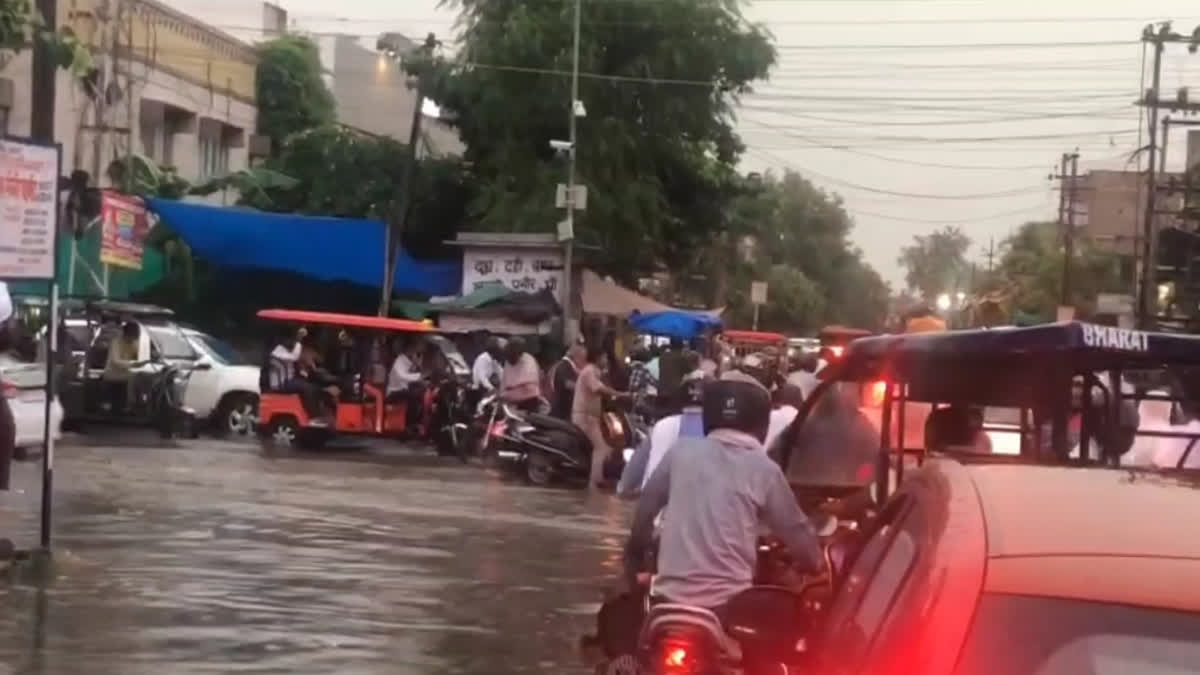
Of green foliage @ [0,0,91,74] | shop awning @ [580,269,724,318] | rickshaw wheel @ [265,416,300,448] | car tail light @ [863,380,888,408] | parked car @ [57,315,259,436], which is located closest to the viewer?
green foliage @ [0,0,91,74]

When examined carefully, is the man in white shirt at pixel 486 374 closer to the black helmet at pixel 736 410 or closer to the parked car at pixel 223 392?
the parked car at pixel 223 392

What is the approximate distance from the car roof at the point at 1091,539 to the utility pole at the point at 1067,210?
195ft

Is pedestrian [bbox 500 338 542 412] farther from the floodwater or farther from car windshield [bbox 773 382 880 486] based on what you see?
car windshield [bbox 773 382 880 486]

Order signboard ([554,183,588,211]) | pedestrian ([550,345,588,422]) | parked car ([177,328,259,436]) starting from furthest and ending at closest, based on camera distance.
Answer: signboard ([554,183,588,211]) → parked car ([177,328,259,436]) → pedestrian ([550,345,588,422])

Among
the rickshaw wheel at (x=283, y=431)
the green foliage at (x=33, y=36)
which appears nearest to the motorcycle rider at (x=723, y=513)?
the green foliage at (x=33, y=36)

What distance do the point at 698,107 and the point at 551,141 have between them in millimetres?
3111

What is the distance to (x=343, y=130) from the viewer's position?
4431 cm

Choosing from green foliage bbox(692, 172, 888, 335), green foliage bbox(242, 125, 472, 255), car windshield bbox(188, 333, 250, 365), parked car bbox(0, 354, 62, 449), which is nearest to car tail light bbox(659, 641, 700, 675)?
parked car bbox(0, 354, 62, 449)

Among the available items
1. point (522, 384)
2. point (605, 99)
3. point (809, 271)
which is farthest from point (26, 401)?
point (809, 271)

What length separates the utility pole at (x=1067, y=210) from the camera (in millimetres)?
64562

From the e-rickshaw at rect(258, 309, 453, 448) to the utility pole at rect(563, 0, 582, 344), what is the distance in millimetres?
6870

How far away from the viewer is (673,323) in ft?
133

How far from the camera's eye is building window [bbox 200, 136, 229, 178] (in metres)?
47.7

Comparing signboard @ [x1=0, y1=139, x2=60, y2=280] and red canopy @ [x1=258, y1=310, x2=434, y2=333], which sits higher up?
signboard @ [x1=0, y1=139, x2=60, y2=280]
